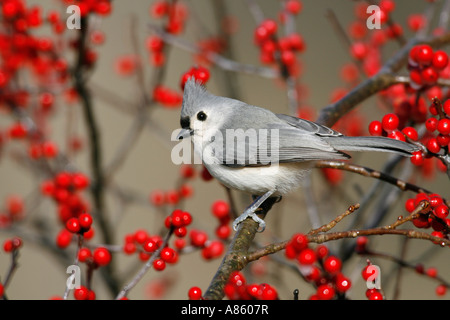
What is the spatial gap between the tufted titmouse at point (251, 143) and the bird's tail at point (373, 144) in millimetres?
45

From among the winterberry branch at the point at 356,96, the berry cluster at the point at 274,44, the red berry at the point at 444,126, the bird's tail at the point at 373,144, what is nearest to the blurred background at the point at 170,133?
the berry cluster at the point at 274,44

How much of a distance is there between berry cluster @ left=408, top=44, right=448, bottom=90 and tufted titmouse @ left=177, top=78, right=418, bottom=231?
0.37 metres

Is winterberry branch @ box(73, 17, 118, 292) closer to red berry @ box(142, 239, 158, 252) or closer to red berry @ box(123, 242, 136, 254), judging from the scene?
red berry @ box(123, 242, 136, 254)

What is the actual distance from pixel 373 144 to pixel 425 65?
438mm

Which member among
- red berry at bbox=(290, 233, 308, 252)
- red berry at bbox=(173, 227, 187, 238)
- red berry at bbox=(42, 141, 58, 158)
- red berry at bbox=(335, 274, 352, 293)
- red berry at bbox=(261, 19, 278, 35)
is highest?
red berry at bbox=(261, 19, 278, 35)

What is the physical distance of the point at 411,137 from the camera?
1.43 m

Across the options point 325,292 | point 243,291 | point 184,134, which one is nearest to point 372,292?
point 325,292

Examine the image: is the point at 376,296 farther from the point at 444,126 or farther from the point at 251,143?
the point at 251,143

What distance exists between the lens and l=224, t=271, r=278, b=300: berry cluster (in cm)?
106

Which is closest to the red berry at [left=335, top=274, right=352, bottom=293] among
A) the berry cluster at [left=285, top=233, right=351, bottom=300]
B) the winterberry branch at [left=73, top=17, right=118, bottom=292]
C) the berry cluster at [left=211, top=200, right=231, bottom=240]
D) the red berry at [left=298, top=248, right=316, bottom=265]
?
the berry cluster at [left=285, top=233, right=351, bottom=300]

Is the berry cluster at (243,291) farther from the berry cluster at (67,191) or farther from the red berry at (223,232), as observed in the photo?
the berry cluster at (67,191)

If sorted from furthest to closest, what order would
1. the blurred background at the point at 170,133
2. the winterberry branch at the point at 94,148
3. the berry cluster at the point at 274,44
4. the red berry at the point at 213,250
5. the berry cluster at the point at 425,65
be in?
the blurred background at the point at 170,133
the berry cluster at the point at 274,44
the winterberry branch at the point at 94,148
the red berry at the point at 213,250
the berry cluster at the point at 425,65

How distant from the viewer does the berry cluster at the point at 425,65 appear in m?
1.66
